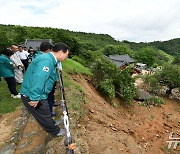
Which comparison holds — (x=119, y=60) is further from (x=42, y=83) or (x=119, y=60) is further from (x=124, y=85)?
(x=42, y=83)

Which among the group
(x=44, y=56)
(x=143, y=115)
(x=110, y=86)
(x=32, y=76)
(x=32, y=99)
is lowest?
(x=143, y=115)

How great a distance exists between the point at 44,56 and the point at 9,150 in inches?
117

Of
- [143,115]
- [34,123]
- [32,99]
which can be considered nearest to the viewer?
[32,99]

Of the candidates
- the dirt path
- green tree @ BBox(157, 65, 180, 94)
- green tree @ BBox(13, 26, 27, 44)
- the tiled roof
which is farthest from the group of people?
the tiled roof

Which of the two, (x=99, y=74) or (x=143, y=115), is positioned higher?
(x=99, y=74)

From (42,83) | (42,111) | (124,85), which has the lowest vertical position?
(124,85)

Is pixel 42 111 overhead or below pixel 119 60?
overhead

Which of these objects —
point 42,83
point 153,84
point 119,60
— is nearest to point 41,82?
point 42,83

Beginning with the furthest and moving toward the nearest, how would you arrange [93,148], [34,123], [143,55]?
[143,55] < [34,123] < [93,148]

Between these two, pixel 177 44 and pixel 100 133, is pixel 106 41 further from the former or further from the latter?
pixel 100 133

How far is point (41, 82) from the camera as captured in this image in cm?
359

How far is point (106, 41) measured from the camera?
11550 centimetres

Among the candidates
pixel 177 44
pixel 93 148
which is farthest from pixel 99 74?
pixel 177 44

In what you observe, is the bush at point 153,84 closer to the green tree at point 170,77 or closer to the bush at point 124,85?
the green tree at point 170,77
